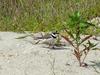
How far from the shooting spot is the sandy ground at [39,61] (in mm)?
4211

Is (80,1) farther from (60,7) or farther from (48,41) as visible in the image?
(48,41)

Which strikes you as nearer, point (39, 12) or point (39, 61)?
point (39, 61)

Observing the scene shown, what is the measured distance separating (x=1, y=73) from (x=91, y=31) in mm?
2458

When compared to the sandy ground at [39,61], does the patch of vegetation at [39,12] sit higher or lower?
lower

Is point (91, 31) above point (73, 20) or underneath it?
underneath

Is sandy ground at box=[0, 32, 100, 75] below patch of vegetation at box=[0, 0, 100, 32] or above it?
above

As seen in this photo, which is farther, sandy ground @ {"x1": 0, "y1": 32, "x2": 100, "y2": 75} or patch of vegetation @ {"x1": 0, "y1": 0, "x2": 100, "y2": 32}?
patch of vegetation @ {"x1": 0, "y1": 0, "x2": 100, "y2": 32}

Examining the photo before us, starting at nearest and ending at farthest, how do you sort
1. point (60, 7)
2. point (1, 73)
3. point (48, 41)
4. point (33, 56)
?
point (1, 73) → point (33, 56) → point (48, 41) → point (60, 7)

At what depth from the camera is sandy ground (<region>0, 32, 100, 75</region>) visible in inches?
166

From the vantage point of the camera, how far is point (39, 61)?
4.46m

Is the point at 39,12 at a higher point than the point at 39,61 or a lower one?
lower

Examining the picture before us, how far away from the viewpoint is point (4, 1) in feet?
25.2

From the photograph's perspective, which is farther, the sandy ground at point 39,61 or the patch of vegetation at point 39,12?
the patch of vegetation at point 39,12

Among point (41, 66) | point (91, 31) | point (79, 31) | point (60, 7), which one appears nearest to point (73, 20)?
point (79, 31)
